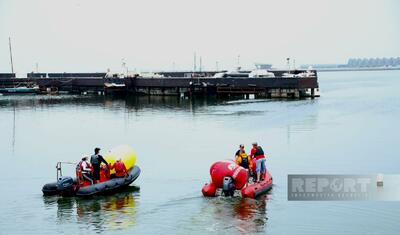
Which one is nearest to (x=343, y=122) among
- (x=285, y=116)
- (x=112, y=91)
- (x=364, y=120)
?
(x=364, y=120)

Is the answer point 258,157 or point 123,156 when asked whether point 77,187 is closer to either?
point 123,156

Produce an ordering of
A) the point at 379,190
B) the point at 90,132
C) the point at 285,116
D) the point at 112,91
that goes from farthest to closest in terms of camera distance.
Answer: the point at 112,91
the point at 285,116
the point at 90,132
the point at 379,190

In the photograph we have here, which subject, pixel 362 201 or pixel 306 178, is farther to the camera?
pixel 306 178

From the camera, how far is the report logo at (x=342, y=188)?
96.0 feet

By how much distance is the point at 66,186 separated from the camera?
3005 cm

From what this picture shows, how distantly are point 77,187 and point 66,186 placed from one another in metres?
0.58

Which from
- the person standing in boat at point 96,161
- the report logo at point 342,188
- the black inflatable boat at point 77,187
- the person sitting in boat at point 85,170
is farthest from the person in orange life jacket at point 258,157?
the person sitting in boat at point 85,170

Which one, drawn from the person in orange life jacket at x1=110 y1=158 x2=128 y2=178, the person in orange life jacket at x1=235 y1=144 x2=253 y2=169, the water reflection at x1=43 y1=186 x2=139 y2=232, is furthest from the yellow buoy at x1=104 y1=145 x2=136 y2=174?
the person in orange life jacket at x1=235 y1=144 x2=253 y2=169

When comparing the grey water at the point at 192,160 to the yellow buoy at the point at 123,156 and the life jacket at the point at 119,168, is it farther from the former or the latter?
the yellow buoy at the point at 123,156

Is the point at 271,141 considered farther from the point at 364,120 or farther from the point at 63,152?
the point at 364,120

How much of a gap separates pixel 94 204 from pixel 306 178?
12.0m

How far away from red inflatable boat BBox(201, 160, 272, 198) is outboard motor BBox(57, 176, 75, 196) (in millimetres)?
6550

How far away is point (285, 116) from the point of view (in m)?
74.6

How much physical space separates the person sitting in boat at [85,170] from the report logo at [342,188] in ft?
32.5
